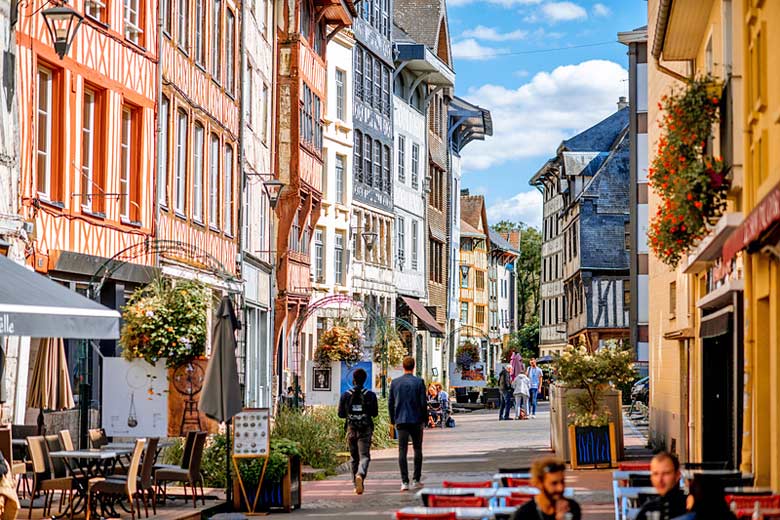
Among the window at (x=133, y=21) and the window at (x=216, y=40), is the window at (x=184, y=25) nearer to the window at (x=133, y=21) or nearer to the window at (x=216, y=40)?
the window at (x=216, y=40)

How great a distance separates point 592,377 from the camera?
24875mm

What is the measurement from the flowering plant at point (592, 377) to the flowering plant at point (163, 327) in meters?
6.25

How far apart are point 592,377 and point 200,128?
10984mm

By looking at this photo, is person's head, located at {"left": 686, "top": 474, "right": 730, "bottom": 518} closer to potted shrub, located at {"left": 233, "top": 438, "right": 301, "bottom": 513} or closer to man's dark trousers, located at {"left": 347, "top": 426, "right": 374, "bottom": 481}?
potted shrub, located at {"left": 233, "top": 438, "right": 301, "bottom": 513}

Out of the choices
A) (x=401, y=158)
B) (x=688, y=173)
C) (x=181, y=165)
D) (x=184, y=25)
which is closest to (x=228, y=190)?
(x=181, y=165)

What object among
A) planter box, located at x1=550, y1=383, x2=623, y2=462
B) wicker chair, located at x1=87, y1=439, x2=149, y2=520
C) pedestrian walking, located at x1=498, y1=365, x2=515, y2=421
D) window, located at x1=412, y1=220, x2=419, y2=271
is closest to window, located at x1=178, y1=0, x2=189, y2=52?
planter box, located at x1=550, y1=383, x2=623, y2=462

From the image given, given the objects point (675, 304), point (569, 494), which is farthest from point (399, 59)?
point (569, 494)

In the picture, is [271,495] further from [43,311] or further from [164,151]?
[164,151]

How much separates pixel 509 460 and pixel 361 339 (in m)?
13.7

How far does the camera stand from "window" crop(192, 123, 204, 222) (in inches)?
1230

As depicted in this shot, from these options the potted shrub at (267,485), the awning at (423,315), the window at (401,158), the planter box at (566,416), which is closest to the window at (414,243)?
the awning at (423,315)

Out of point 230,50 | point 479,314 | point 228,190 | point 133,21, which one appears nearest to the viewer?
point 133,21

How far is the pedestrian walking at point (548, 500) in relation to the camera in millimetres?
9578

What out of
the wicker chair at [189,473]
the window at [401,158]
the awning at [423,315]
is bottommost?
the wicker chair at [189,473]
